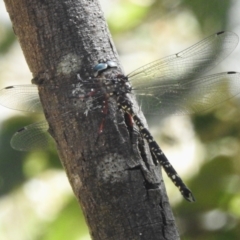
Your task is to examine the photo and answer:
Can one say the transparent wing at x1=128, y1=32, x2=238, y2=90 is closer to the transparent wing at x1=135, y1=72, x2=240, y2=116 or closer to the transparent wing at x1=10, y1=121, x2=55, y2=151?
the transparent wing at x1=135, y1=72, x2=240, y2=116

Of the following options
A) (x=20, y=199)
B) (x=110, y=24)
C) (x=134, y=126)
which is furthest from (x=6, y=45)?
(x=134, y=126)

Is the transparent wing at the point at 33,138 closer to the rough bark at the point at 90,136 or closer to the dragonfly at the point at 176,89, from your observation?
the dragonfly at the point at 176,89

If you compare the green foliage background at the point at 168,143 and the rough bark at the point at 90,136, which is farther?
the green foliage background at the point at 168,143

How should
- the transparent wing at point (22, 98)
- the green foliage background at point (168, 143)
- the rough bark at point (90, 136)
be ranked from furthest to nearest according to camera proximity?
the green foliage background at point (168, 143)
the transparent wing at point (22, 98)
the rough bark at point (90, 136)

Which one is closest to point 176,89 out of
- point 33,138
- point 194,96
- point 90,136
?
point 194,96

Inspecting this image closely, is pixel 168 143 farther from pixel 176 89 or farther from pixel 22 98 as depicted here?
pixel 22 98

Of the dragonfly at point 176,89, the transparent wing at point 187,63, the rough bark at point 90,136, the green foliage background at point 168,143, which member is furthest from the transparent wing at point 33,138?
the rough bark at point 90,136
